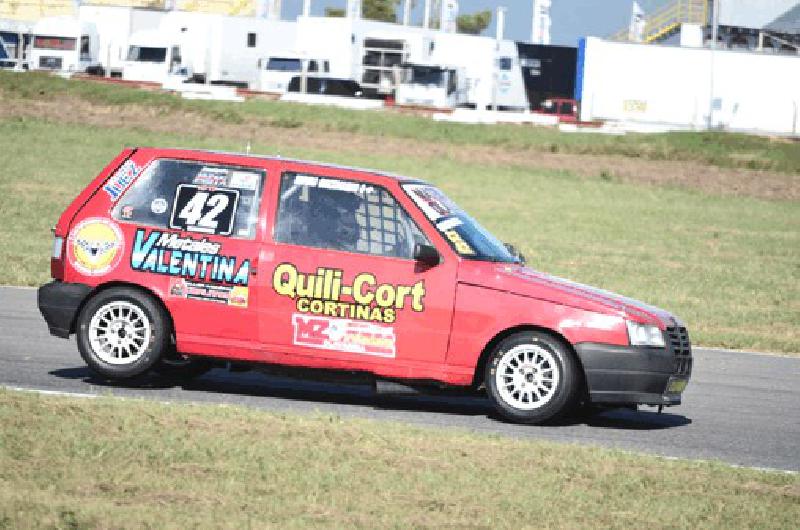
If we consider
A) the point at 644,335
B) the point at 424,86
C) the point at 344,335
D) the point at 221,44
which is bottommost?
the point at 344,335

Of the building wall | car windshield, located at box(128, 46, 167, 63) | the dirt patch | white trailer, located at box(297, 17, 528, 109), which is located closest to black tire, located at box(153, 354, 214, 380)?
the dirt patch

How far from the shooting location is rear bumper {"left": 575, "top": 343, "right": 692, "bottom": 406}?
980 cm

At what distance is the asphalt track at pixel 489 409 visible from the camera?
31.5 ft

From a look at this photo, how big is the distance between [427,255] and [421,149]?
31.8 metres

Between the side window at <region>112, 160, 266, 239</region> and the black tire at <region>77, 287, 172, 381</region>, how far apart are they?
56 centimetres

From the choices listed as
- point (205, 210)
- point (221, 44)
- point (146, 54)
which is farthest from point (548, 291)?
point (221, 44)

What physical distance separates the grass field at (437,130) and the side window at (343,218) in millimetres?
32692

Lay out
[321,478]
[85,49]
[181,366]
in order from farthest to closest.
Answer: [85,49], [181,366], [321,478]

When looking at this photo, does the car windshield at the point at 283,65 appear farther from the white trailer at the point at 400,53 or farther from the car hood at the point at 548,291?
the car hood at the point at 548,291

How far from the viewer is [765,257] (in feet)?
88.7

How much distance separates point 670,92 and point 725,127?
8.43 ft

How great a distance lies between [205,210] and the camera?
1041cm

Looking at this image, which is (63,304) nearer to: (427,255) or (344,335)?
(344,335)

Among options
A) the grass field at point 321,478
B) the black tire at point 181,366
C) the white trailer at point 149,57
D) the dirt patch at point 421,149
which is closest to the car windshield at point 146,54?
the white trailer at point 149,57
